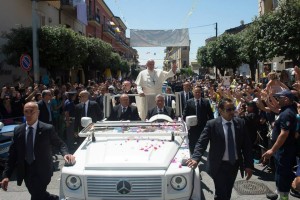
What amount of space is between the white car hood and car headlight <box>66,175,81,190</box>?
0.17 meters

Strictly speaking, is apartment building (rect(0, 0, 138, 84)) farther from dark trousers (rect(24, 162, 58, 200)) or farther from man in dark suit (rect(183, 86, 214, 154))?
dark trousers (rect(24, 162, 58, 200))

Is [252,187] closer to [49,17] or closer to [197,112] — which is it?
[197,112]

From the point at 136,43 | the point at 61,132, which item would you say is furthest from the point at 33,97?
the point at 136,43

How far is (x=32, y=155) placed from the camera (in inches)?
201

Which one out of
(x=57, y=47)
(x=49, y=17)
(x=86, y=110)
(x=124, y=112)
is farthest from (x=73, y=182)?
(x=49, y=17)

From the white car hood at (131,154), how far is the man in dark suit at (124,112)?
9.34 feet

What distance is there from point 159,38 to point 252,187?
11523mm

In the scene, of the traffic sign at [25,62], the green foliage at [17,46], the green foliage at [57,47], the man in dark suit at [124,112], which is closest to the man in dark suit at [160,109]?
the man in dark suit at [124,112]

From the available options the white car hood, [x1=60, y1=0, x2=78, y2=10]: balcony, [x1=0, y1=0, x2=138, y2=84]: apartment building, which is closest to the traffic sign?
[x1=0, y1=0, x2=138, y2=84]: apartment building

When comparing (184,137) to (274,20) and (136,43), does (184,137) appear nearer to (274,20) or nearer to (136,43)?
(136,43)

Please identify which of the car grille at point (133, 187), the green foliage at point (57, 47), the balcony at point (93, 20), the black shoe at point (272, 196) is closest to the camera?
the car grille at point (133, 187)

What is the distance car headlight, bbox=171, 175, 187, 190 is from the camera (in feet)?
14.6

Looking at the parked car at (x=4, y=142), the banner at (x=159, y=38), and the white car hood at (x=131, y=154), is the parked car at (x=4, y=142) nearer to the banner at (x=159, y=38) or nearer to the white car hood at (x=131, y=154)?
the white car hood at (x=131, y=154)

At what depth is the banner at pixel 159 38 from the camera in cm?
1706
